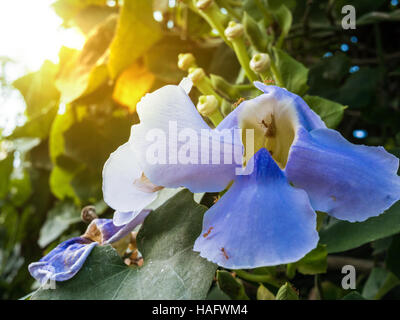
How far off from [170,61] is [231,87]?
0.31 metres

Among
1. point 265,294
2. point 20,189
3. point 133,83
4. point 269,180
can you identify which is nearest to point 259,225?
point 269,180

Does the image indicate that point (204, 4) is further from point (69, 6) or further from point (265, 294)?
point (69, 6)

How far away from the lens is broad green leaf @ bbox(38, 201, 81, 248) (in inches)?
38.5

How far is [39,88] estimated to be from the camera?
1.15 meters

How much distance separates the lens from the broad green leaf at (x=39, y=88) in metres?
1.14

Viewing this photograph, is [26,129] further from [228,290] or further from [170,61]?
[228,290]

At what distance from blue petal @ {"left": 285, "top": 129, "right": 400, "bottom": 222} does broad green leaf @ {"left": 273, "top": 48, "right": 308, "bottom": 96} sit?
0.68 ft

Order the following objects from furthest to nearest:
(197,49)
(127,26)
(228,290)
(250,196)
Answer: (197,49)
(127,26)
(228,290)
(250,196)

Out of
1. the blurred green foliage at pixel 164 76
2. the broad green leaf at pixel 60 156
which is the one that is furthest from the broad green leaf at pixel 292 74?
the broad green leaf at pixel 60 156

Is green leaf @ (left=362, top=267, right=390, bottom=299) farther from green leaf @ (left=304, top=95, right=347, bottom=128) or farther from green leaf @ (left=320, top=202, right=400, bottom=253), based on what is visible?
green leaf @ (left=304, top=95, right=347, bottom=128)

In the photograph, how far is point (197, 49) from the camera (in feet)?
3.02

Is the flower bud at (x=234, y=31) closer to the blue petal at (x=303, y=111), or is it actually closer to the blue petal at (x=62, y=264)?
the blue petal at (x=303, y=111)

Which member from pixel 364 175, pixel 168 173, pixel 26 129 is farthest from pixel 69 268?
pixel 26 129

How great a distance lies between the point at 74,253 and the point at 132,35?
0.53 m
